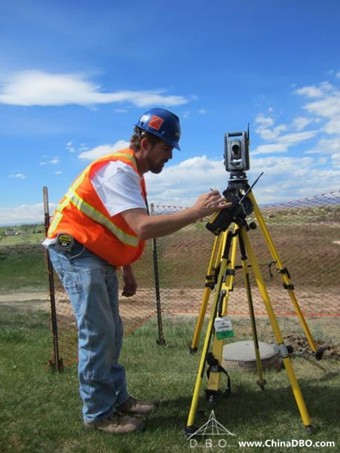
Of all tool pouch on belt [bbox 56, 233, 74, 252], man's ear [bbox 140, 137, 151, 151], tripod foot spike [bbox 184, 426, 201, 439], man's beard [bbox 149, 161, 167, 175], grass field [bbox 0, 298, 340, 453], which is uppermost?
man's ear [bbox 140, 137, 151, 151]

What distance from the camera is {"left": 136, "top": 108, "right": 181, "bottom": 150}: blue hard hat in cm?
329

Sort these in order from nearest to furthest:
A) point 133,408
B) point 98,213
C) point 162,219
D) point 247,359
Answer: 1. point 162,219
2. point 98,213
3. point 133,408
4. point 247,359

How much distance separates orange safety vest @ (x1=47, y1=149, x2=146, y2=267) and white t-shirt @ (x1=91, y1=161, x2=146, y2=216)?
2.5 inches

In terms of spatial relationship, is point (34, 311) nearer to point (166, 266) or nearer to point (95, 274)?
point (166, 266)

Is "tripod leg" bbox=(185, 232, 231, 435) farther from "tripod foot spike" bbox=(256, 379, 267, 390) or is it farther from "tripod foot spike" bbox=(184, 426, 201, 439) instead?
"tripod foot spike" bbox=(256, 379, 267, 390)

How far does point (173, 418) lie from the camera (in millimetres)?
3662

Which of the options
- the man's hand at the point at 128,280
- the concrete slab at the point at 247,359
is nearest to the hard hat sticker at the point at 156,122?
the man's hand at the point at 128,280

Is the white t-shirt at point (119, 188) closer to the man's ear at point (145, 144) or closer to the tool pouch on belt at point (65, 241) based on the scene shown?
the man's ear at point (145, 144)

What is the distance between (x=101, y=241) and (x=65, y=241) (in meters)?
0.25

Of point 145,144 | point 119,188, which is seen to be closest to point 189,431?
point 119,188

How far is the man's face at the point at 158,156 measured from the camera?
334 cm

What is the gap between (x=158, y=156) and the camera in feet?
11.1

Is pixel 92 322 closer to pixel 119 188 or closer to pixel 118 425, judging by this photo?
pixel 118 425

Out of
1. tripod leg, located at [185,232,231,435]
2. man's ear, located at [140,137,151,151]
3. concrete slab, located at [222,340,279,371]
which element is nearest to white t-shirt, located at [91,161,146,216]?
man's ear, located at [140,137,151,151]
